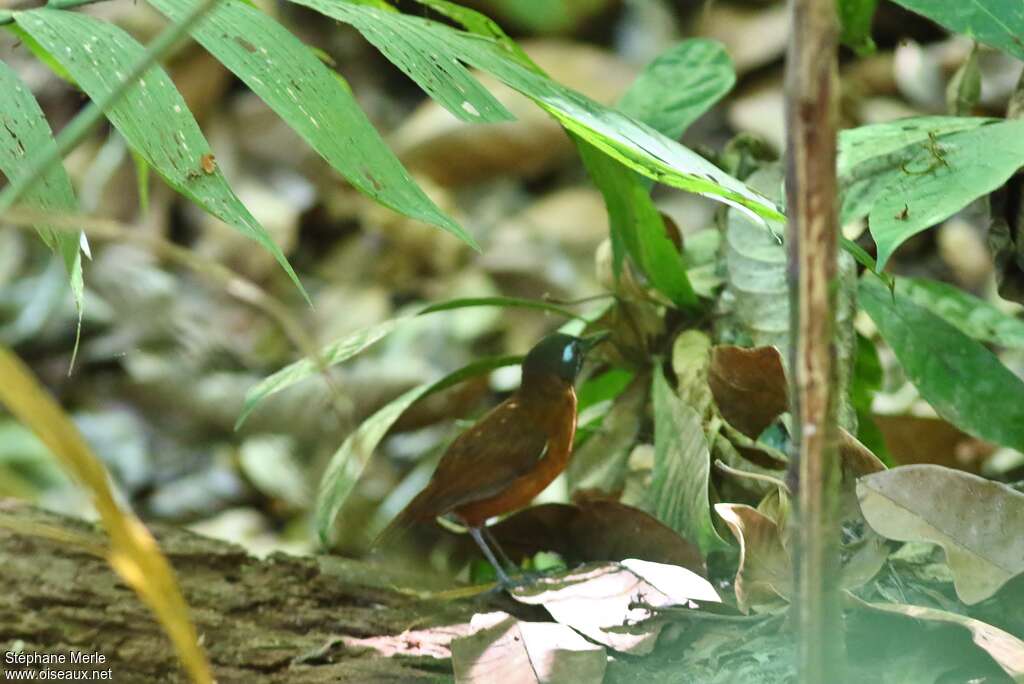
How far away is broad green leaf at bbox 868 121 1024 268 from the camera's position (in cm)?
149

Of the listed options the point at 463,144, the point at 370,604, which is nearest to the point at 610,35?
the point at 463,144

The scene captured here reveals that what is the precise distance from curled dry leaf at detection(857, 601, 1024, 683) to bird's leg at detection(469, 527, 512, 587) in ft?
1.79

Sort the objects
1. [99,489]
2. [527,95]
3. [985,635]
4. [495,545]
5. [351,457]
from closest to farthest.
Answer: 1. [99,489]
2. [985,635]
3. [527,95]
4. [495,545]
5. [351,457]

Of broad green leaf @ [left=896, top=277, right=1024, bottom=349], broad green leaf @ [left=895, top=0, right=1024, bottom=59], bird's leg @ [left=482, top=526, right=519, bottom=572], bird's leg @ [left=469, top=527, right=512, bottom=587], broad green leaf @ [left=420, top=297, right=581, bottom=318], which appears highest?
broad green leaf @ [left=895, top=0, right=1024, bottom=59]

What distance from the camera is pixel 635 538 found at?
1.70m

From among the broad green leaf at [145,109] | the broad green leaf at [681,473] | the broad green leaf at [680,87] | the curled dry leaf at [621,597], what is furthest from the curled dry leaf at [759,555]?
the broad green leaf at [680,87]

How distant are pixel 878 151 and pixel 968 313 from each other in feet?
2.08

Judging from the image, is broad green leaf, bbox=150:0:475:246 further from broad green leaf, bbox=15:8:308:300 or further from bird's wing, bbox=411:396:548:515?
bird's wing, bbox=411:396:548:515

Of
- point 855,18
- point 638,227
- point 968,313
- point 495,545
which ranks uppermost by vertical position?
point 855,18

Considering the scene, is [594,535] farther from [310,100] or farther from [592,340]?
[310,100]

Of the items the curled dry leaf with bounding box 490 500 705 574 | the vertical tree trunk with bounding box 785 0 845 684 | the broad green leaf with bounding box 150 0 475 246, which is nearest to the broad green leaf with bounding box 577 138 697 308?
the curled dry leaf with bounding box 490 500 705 574

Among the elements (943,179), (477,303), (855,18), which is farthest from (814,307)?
(855,18)

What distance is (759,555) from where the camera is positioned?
4.65 ft

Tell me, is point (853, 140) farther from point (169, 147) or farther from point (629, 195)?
point (169, 147)
